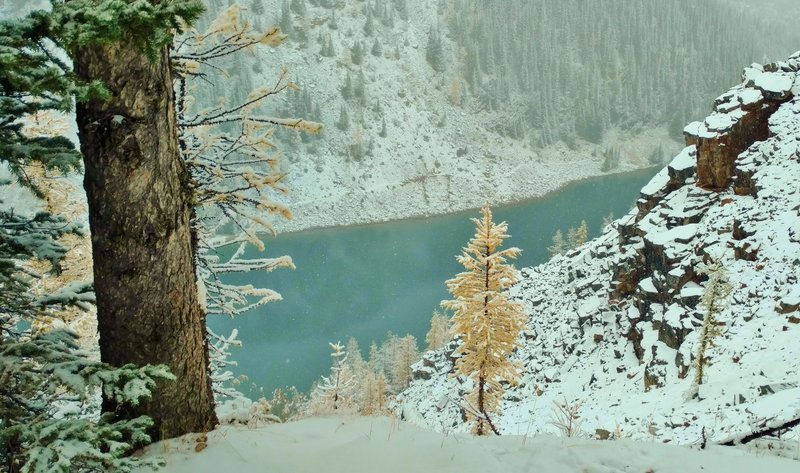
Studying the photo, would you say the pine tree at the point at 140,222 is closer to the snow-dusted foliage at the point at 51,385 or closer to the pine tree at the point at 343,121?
the snow-dusted foliage at the point at 51,385

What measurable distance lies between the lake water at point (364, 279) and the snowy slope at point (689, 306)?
20969 mm

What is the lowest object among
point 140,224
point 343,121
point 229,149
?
point 140,224

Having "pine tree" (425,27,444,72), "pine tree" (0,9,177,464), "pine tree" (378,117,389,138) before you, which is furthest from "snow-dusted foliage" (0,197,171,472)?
"pine tree" (425,27,444,72)

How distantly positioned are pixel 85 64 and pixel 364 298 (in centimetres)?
5758

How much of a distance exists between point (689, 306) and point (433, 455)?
1842cm

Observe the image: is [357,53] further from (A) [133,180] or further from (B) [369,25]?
(A) [133,180]

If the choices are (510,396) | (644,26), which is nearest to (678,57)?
(644,26)

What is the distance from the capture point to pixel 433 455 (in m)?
3.60

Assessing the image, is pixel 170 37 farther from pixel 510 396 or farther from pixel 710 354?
pixel 510 396

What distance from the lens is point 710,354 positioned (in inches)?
631

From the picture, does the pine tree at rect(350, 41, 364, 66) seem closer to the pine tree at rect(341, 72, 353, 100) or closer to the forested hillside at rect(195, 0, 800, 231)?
the forested hillside at rect(195, 0, 800, 231)

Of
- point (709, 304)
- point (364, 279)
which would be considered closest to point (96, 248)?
point (709, 304)

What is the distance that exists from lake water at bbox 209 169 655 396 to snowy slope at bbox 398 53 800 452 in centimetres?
2097

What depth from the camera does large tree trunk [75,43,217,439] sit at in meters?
2.67
